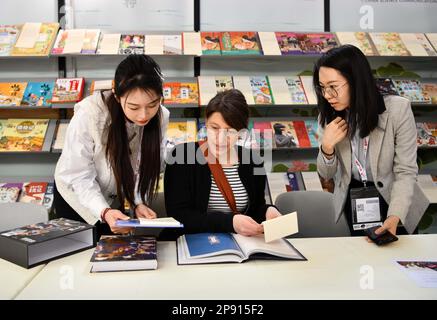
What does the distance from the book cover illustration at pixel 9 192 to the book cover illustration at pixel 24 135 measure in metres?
0.31

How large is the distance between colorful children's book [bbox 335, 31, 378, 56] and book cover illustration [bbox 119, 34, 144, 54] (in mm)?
1719

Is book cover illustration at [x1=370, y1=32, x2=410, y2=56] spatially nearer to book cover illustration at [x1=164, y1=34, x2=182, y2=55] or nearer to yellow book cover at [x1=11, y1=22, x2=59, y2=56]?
book cover illustration at [x1=164, y1=34, x2=182, y2=55]

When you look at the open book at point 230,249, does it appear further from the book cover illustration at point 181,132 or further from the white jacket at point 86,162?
the book cover illustration at point 181,132

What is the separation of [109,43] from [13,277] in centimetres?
253

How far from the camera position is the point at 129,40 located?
338 centimetres

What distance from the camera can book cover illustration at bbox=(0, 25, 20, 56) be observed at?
10.6ft

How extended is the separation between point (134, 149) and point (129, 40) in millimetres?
1883

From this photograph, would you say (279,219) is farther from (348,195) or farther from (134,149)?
(134,149)

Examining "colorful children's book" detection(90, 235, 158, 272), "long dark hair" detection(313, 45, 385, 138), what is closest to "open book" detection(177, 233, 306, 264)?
"colorful children's book" detection(90, 235, 158, 272)

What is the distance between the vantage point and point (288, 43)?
136 inches

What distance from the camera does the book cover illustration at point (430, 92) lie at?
11.6ft

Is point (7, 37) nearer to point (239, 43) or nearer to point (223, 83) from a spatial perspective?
point (223, 83)

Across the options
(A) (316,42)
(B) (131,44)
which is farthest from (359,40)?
(B) (131,44)
